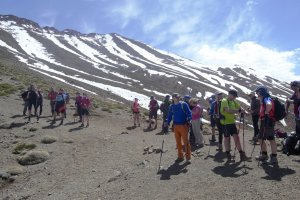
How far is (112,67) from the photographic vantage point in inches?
3703

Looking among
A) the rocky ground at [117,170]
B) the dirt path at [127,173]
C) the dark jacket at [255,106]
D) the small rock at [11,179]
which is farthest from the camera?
the dark jacket at [255,106]

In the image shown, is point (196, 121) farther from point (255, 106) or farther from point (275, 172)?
point (275, 172)

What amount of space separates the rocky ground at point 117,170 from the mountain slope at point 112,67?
3198cm

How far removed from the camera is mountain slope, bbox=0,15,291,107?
6869 cm

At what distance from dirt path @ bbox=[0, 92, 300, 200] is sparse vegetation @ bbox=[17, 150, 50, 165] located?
335 millimetres

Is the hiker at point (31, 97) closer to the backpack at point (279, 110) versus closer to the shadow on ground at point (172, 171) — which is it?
the shadow on ground at point (172, 171)

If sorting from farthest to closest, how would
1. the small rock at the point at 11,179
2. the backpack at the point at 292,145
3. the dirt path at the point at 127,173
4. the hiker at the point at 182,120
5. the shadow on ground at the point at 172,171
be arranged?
the small rock at the point at 11,179 < the hiker at the point at 182,120 < the backpack at the point at 292,145 < the shadow on ground at the point at 172,171 < the dirt path at the point at 127,173

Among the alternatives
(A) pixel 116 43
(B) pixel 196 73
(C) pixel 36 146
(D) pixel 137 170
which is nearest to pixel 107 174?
(D) pixel 137 170

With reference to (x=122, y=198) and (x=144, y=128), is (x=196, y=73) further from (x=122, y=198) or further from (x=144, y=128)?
(x=122, y=198)

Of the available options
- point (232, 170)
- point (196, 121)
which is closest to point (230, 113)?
point (232, 170)

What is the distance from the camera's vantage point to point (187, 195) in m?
9.94

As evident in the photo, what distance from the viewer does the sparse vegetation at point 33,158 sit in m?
16.5

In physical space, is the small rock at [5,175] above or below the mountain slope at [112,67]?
below

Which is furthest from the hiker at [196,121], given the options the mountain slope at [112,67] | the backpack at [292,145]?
the mountain slope at [112,67]
